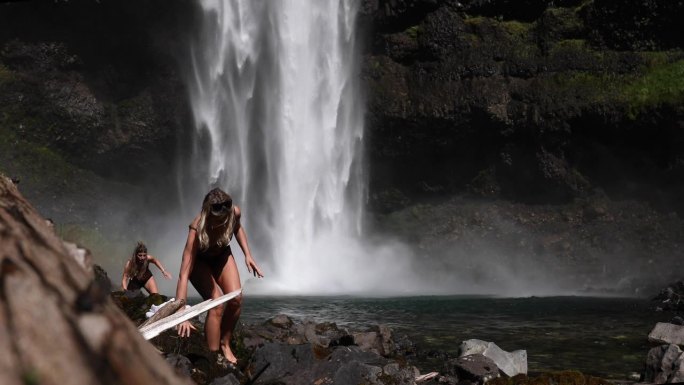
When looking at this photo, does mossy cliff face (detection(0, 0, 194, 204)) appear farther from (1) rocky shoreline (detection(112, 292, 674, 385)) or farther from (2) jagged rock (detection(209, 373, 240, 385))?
(2) jagged rock (detection(209, 373, 240, 385))

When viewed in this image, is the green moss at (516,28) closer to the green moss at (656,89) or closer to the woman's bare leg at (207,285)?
the green moss at (656,89)

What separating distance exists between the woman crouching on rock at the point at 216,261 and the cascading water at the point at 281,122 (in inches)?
1266

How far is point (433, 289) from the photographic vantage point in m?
38.8

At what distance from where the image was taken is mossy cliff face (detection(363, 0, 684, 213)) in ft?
139

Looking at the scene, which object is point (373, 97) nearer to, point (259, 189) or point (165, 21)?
point (259, 189)

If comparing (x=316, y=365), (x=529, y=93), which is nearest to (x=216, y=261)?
(x=316, y=365)

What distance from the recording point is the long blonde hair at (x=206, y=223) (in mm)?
6512

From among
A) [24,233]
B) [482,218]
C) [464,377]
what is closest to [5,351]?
[24,233]

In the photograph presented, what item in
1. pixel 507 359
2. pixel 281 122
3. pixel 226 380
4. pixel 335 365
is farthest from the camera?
pixel 281 122

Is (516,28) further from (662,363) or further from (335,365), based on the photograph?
(335,365)

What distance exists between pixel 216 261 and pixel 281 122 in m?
33.8

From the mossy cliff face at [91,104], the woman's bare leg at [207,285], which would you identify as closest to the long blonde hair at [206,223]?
the woman's bare leg at [207,285]

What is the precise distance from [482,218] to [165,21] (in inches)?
916

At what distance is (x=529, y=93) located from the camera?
4328 centimetres
